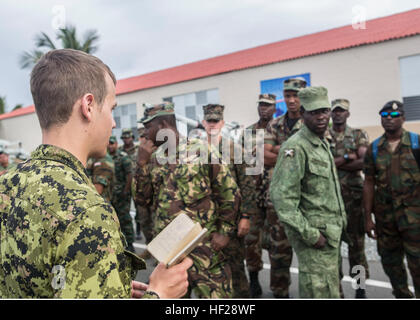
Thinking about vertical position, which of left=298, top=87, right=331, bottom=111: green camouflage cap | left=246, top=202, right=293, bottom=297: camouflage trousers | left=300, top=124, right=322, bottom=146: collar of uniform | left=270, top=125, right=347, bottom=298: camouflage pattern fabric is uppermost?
left=298, top=87, right=331, bottom=111: green camouflage cap

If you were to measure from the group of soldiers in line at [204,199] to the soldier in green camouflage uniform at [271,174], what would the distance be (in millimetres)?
13

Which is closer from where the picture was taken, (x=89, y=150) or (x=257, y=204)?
(x=89, y=150)

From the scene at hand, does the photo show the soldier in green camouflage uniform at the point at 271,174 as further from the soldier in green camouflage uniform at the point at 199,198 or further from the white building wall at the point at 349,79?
the white building wall at the point at 349,79

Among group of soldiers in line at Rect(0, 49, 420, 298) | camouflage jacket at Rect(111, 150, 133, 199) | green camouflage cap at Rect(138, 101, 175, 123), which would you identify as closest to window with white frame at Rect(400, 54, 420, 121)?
group of soldiers in line at Rect(0, 49, 420, 298)

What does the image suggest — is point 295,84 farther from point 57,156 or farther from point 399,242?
point 57,156

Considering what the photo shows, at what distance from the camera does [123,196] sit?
259 inches

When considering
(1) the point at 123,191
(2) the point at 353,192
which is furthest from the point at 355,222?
(1) the point at 123,191

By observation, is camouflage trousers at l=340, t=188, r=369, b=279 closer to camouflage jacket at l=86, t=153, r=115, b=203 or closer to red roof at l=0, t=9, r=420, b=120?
camouflage jacket at l=86, t=153, r=115, b=203

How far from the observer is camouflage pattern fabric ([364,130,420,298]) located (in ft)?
11.0

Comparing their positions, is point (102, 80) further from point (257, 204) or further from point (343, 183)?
point (343, 183)

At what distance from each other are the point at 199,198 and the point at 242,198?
1.21m

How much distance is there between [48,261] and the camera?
943mm

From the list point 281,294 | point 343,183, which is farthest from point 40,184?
point 343,183
